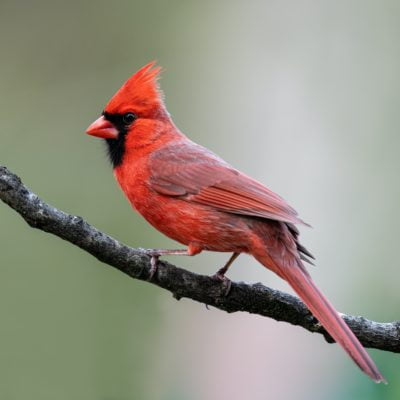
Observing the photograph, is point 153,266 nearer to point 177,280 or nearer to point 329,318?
point 177,280

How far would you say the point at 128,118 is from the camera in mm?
4625

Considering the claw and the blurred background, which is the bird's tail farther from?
the claw

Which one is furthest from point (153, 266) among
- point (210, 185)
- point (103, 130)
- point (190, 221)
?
point (103, 130)

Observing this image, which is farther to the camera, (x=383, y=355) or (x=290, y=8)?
(x=290, y=8)

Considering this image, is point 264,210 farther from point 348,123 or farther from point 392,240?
point 348,123

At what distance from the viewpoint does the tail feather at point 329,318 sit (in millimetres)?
3252

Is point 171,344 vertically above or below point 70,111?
below

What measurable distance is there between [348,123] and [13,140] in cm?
280

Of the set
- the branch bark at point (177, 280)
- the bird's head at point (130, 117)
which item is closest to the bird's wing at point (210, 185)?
the bird's head at point (130, 117)

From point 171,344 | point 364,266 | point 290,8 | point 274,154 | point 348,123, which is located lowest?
point 171,344

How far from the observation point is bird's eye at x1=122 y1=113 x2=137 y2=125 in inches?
182

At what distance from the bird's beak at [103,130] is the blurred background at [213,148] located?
0.17 meters

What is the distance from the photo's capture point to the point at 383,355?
3.98 metres

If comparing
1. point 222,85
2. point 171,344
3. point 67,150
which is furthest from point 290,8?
point 171,344
